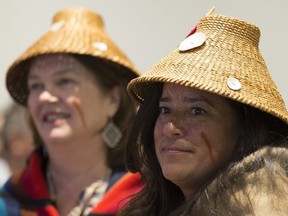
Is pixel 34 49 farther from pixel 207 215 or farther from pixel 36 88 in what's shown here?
pixel 207 215

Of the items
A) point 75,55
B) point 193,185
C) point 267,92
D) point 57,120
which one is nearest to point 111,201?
point 57,120

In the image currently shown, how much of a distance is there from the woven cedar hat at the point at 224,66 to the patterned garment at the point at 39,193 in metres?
0.89

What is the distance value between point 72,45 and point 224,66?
1227 millimetres

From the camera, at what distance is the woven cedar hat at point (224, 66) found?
93.1 inches

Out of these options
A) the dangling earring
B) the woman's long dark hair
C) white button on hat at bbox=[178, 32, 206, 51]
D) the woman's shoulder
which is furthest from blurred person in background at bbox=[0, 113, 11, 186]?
the woman's shoulder

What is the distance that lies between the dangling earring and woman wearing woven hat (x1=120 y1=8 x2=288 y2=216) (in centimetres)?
104

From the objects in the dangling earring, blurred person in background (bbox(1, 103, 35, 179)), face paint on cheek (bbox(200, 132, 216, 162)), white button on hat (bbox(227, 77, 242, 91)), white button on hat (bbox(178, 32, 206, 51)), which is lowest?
blurred person in background (bbox(1, 103, 35, 179))

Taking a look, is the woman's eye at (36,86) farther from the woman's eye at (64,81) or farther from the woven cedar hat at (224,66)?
the woven cedar hat at (224,66)

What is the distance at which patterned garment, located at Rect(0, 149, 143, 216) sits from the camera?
3.36 meters

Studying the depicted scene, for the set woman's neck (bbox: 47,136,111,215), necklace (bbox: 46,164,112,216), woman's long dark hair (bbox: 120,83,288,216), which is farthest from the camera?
woman's neck (bbox: 47,136,111,215)

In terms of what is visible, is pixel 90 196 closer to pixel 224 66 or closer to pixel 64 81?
pixel 64 81

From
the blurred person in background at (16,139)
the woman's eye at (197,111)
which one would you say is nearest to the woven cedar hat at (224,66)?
the woman's eye at (197,111)

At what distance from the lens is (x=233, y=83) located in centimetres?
237

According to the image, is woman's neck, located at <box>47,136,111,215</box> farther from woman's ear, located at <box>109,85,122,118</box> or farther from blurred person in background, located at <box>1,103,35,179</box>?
blurred person in background, located at <box>1,103,35,179</box>
